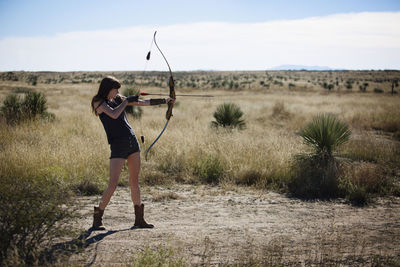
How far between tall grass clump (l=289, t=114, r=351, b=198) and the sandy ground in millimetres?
519

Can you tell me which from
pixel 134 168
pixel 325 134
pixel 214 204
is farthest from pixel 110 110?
pixel 325 134

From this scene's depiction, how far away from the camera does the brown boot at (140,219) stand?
178 inches

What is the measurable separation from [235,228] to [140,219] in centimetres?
139

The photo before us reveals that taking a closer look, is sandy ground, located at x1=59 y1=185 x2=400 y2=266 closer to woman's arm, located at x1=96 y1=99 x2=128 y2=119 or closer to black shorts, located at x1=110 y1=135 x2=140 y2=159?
black shorts, located at x1=110 y1=135 x2=140 y2=159

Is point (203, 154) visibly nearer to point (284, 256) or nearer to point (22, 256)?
point (284, 256)

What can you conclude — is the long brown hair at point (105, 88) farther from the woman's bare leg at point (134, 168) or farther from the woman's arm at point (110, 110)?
the woman's bare leg at point (134, 168)

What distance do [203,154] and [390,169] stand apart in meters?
4.47

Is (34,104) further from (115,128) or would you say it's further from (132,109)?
(115,128)

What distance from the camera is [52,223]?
367cm

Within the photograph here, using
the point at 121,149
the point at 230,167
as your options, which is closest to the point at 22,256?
the point at 121,149

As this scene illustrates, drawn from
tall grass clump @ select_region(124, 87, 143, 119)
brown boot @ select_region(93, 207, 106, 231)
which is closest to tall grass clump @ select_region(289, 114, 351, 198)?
brown boot @ select_region(93, 207, 106, 231)

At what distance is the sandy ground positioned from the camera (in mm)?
3904

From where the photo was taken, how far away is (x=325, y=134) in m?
7.33

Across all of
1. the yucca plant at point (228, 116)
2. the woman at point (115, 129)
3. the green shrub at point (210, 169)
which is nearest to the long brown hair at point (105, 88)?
the woman at point (115, 129)
